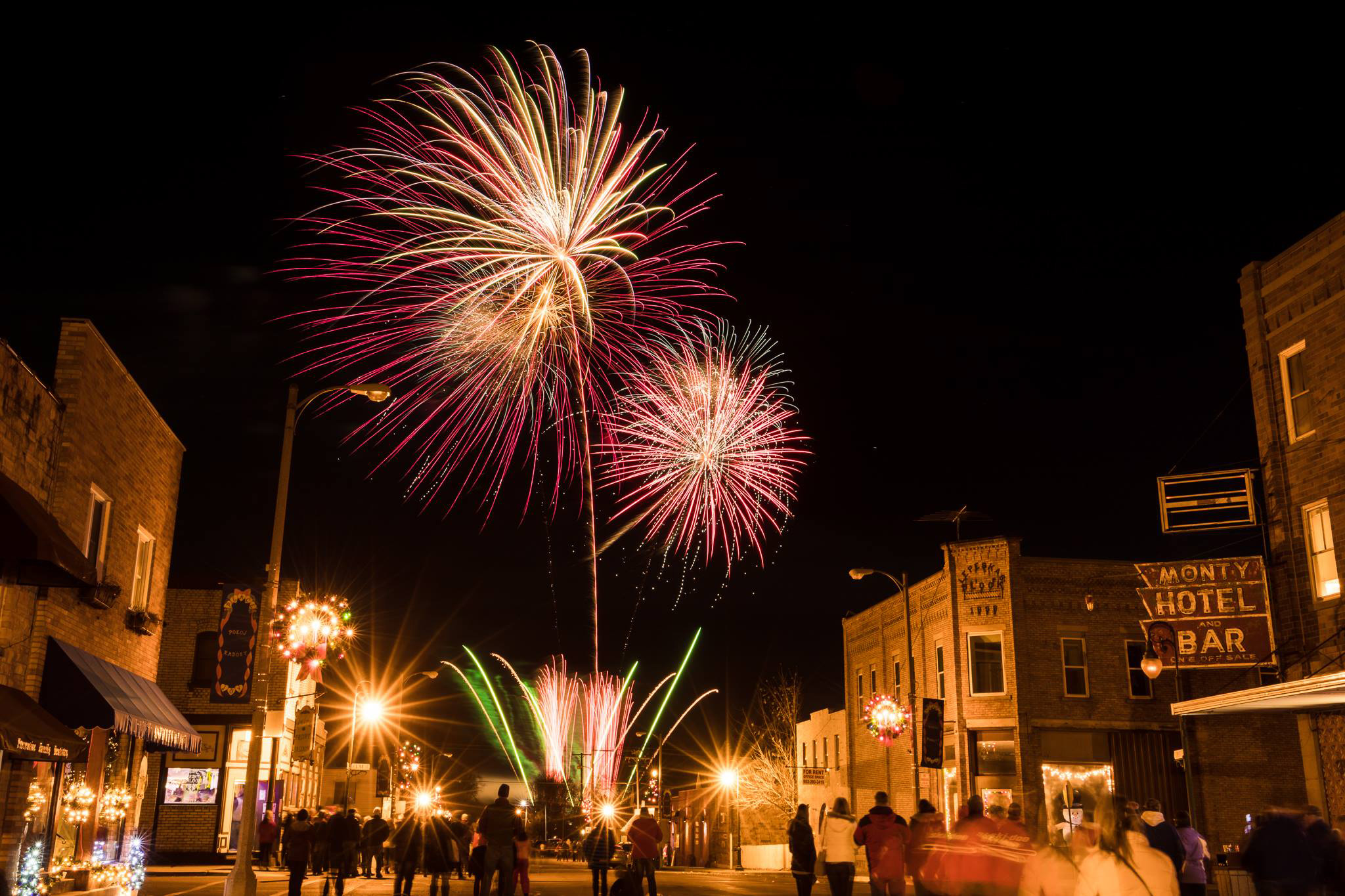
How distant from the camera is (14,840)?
677 inches

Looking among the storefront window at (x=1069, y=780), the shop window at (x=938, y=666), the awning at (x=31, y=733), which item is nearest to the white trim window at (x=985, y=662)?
the shop window at (x=938, y=666)

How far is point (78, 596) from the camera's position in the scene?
762 inches

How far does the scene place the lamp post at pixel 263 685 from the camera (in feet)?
57.4

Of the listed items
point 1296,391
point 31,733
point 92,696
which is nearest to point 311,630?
point 92,696

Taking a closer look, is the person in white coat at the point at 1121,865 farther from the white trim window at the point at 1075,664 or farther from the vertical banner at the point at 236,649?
the white trim window at the point at 1075,664

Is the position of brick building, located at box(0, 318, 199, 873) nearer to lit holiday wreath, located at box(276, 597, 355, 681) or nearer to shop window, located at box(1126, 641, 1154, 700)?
lit holiday wreath, located at box(276, 597, 355, 681)

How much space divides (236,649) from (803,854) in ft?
54.0

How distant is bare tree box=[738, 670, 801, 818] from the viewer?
58750 millimetres

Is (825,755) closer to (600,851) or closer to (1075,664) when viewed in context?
(1075,664)

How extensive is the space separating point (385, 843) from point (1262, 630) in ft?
73.2

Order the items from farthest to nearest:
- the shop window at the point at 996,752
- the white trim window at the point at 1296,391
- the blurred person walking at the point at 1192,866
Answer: the shop window at the point at 996,752, the white trim window at the point at 1296,391, the blurred person walking at the point at 1192,866

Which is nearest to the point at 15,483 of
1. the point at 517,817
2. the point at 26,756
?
the point at 26,756

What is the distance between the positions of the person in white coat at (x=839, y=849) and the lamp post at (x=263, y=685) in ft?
26.5

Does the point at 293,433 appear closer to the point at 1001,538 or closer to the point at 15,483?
the point at 15,483
